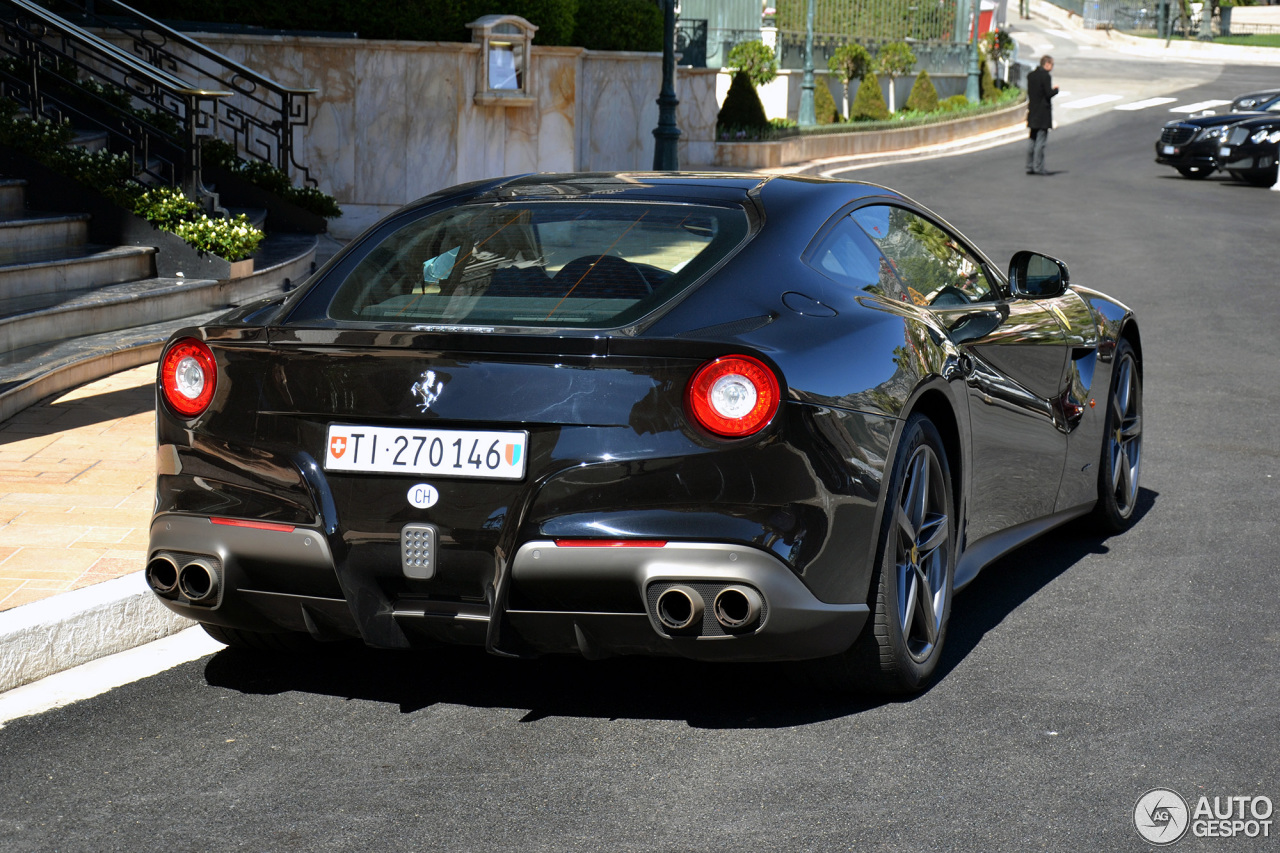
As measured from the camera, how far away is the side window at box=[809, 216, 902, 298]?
14.2ft

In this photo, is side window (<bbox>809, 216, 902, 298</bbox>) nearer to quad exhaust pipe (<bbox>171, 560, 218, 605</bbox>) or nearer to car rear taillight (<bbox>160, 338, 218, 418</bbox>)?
car rear taillight (<bbox>160, 338, 218, 418</bbox>)

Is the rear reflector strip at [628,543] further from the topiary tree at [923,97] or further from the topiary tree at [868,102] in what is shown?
the topiary tree at [923,97]

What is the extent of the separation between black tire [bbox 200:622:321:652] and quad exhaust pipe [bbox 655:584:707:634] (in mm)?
1405

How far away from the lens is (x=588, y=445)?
3662mm

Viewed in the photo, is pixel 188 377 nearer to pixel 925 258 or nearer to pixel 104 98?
pixel 925 258

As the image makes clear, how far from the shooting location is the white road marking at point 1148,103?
139 feet

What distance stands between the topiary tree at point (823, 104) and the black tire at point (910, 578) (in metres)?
31.9

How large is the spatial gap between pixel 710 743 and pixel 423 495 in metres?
1.00

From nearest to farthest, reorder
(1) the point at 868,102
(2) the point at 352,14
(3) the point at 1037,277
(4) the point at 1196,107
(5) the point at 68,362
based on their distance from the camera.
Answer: (3) the point at 1037,277, (5) the point at 68,362, (2) the point at 352,14, (1) the point at 868,102, (4) the point at 1196,107

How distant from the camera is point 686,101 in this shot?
91.3ft

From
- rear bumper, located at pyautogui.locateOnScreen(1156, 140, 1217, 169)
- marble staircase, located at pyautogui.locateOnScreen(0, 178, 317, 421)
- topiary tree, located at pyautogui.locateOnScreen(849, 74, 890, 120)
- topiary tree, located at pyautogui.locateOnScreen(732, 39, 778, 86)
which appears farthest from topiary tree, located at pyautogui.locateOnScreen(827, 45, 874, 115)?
marble staircase, located at pyautogui.locateOnScreen(0, 178, 317, 421)

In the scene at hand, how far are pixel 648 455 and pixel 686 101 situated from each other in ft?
81.8

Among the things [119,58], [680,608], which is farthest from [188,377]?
[119,58]

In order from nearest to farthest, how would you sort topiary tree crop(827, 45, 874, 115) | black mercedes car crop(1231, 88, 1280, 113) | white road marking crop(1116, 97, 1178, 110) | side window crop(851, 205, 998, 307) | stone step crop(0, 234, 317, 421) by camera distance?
side window crop(851, 205, 998, 307) < stone step crop(0, 234, 317, 421) < black mercedes car crop(1231, 88, 1280, 113) < topiary tree crop(827, 45, 874, 115) < white road marking crop(1116, 97, 1178, 110)
